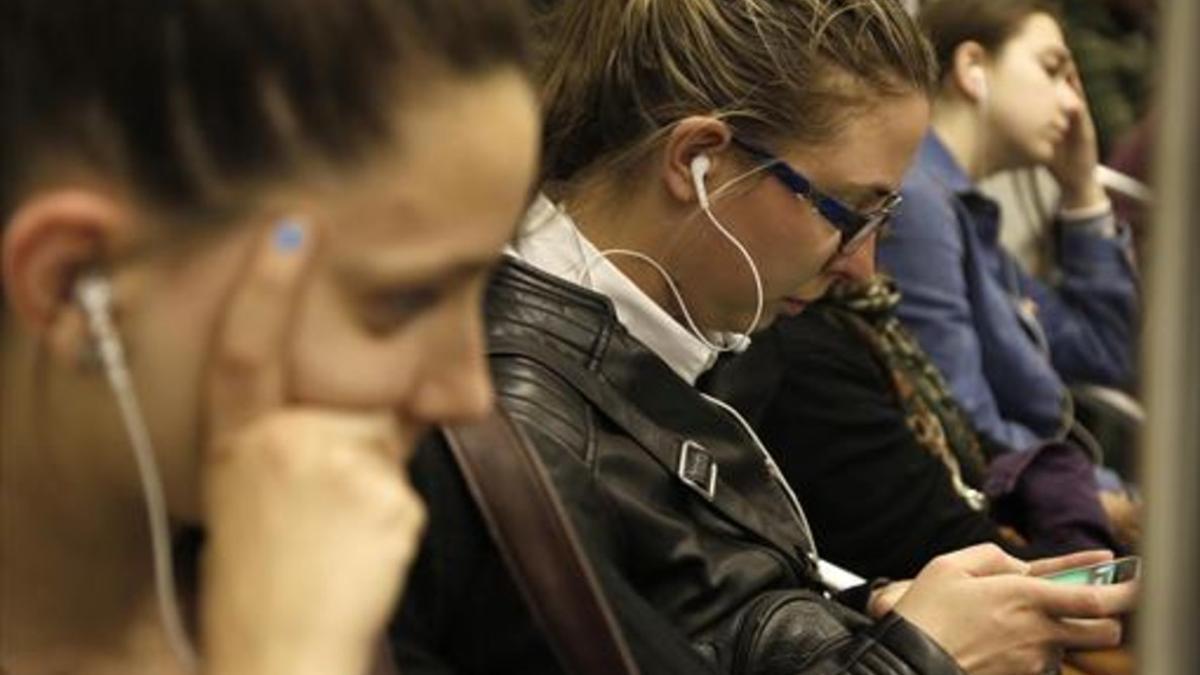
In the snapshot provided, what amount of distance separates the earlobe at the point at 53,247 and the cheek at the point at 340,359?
0.09 metres

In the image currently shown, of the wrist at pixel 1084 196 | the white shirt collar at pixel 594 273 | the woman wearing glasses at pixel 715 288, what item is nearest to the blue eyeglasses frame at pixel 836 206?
the woman wearing glasses at pixel 715 288

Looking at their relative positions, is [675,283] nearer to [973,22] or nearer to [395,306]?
[395,306]

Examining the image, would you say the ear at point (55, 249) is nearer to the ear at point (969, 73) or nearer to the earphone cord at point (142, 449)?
the earphone cord at point (142, 449)

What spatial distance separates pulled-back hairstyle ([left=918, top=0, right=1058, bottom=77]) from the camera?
3.08 m

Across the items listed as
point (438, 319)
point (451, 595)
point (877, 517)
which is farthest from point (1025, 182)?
point (438, 319)

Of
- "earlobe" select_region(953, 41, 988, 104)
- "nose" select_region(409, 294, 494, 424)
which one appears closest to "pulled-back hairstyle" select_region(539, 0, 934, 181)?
"nose" select_region(409, 294, 494, 424)

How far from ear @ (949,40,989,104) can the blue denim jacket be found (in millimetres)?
146

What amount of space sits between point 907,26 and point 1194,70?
1.08m

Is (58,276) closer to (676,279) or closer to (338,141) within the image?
(338,141)

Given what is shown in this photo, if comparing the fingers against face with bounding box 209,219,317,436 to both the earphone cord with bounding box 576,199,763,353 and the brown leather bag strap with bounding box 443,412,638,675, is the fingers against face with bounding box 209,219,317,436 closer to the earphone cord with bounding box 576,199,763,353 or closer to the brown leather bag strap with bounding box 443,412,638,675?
the brown leather bag strap with bounding box 443,412,638,675

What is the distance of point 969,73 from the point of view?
307cm

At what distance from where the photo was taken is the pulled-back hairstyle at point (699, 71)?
1.59 m

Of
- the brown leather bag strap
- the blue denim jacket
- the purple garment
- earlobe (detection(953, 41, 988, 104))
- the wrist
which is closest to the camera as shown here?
the brown leather bag strap

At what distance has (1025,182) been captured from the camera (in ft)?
11.8
